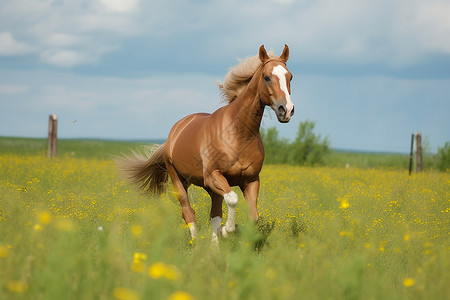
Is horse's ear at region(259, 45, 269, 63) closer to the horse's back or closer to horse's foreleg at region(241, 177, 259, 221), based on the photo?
the horse's back

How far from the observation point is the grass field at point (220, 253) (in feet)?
9.93

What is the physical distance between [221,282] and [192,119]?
3311 millimetres

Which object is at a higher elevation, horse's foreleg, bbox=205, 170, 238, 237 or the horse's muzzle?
the horse's muzzle

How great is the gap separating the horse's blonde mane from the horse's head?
23cm

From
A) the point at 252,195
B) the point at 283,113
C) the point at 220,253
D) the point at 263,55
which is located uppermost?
the point at 263,55

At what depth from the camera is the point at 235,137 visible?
17.1 feet

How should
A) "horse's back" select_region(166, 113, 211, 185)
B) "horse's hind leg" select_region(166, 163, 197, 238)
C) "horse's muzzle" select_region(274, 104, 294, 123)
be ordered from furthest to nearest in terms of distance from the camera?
"horse's hind leg" select_region(166, 163, 197, 238), "horse's back" select_region(166, 113, 211, 185), "horse's muzzle" select_region(274, 104, 294, 123)

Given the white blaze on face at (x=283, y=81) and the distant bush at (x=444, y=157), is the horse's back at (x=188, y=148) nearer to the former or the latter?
the white blaze on face at (x=283, y=81)

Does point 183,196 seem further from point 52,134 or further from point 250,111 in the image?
point 52,134

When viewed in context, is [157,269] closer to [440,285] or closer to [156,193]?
[440,285]

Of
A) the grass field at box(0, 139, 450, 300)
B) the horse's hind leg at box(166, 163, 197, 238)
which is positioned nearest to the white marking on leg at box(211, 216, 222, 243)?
the grass field at box(0, 139, 450, 300)

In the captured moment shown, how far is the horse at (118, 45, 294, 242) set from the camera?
4859 mm

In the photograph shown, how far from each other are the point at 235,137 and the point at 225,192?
68cm

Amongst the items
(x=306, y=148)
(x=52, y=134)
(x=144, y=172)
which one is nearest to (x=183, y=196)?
(x=144, y=172)
